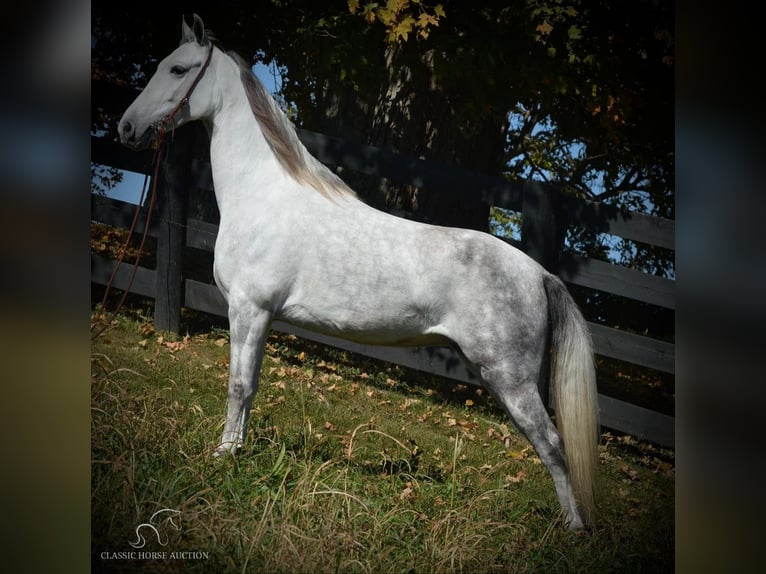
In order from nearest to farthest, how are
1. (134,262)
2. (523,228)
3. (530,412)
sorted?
1. (530,412)
2. (523,228)
3. (134,262)

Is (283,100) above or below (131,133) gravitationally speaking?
above

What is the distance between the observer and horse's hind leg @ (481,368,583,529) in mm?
2457

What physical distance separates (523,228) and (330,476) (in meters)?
1.15

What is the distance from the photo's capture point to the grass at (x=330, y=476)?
250 cm

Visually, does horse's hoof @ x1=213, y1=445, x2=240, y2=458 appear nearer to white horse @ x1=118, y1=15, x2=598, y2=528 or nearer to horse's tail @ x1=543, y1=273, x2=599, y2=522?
white horse @ x1=118, y1=15, x2=598, y2=528

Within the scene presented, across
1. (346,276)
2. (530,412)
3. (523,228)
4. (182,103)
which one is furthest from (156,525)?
(523,228)

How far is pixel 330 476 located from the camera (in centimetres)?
259

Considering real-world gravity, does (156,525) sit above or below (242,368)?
below

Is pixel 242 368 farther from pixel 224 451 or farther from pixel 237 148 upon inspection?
pixel 237 148

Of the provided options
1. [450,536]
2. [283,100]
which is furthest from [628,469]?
[283,100]

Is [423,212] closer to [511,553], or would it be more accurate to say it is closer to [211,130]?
[211,130]

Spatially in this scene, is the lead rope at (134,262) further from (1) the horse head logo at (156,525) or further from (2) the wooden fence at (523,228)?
(1) the horse head logo at (156,525)

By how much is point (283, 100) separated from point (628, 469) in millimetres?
1894

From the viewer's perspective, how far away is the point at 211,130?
2691mm
